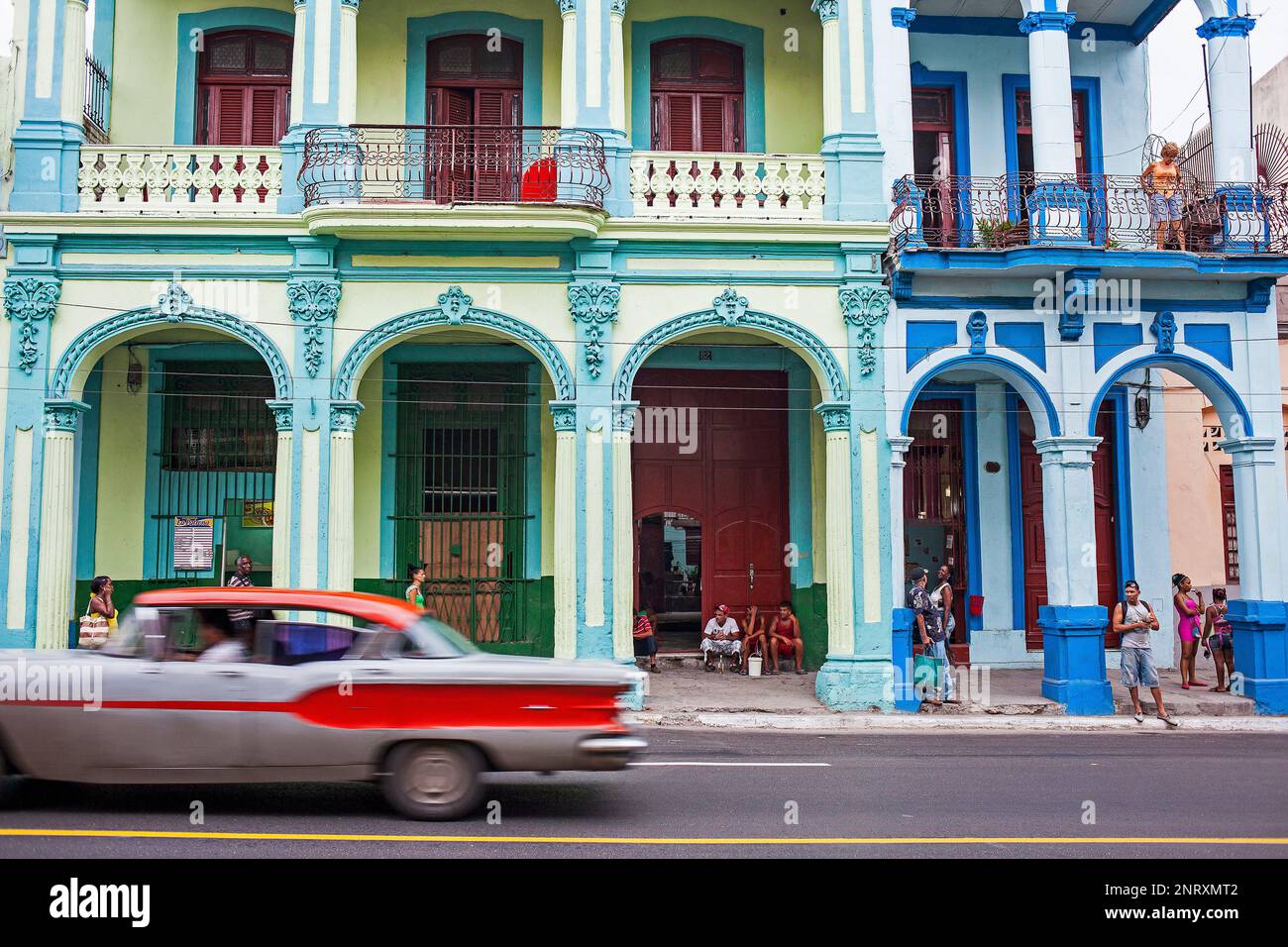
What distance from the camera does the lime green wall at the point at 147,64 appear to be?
50.5 ft

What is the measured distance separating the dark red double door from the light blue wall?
184 inches

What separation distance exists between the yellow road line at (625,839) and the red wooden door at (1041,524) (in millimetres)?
9809

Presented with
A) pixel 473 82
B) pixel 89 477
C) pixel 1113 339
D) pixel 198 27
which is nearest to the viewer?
pixel 1113 339

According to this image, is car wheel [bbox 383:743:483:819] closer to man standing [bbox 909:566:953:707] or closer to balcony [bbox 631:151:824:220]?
man standing [bbox 909:566:953:707]

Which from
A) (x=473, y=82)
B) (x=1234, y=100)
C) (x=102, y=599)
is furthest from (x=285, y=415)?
(x=1234, y=100)

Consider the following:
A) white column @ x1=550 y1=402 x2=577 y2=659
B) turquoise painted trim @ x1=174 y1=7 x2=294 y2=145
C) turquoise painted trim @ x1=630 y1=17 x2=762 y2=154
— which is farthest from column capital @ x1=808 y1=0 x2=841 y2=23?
turquoise painted trim @ x1=174 y1=7 x2=294 y2=145

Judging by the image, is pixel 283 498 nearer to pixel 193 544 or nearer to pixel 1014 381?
pixel 193 544

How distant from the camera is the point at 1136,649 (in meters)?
13.4

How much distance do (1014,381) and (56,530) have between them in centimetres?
1238

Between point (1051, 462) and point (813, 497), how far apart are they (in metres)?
3.46

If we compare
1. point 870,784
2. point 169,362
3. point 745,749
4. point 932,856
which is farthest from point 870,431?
point 169,362

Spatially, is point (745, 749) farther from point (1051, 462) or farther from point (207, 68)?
point (207, 68)

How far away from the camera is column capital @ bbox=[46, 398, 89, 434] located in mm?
13562

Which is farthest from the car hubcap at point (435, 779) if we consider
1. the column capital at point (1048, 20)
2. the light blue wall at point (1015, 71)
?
the light blue wall at point (1015, 71)
